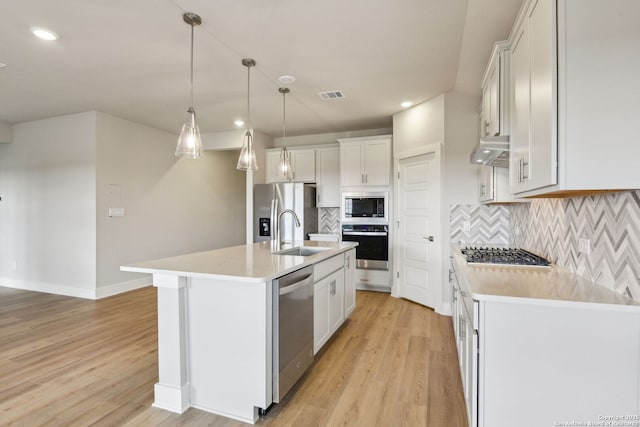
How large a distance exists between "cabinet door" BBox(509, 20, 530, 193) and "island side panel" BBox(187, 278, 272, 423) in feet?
5.17

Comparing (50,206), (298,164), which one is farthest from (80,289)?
(298,164)

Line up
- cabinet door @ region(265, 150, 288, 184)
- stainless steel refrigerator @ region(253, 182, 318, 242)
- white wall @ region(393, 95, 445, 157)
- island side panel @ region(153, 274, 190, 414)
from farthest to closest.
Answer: cabinet door @ region(265, 150, 288, 184) < stainless steel refrigerator @ region(253, 182, 318, 242) < white wall @ region(393, 95, 445, 157) < island side panel @ region(153, 274, 190, 414)

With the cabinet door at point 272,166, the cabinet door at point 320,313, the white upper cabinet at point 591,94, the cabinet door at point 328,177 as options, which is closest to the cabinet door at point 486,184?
the white upper cabinet at point 591,94

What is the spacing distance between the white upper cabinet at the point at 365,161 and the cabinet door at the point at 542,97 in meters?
3.17

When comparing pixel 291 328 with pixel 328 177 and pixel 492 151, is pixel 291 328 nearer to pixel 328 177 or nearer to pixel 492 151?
pixel 492 151

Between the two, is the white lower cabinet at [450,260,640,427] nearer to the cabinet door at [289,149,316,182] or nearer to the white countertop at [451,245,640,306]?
the white countertop at [451,245,640,306]

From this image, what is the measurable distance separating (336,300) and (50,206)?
458 cm

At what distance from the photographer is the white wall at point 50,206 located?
14.6 ft

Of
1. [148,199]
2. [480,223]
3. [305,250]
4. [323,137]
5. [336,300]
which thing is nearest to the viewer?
[336,300]

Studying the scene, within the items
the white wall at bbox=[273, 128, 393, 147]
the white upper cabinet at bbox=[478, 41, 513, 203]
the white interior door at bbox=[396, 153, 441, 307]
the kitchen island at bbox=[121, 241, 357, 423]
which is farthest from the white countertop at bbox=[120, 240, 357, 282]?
the white wall at bbox=[273, 128, 393, 147]

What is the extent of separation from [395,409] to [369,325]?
1456mm

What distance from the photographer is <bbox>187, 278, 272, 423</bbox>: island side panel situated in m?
1.86

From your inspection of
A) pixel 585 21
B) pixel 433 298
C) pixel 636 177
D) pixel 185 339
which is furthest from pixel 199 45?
pixel 433 298

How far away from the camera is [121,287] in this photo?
476 centimetres
